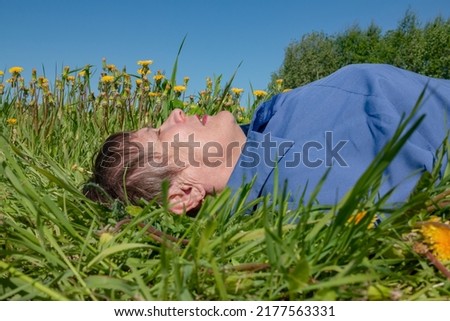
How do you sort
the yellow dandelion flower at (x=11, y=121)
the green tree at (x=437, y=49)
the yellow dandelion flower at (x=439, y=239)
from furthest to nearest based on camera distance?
the green tree at (x=437, y=49), the yellow dandelion flower at (x=11, y=121), the yellow dandelion flower at (x=439, y=239)

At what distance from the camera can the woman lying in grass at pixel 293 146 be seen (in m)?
1.71

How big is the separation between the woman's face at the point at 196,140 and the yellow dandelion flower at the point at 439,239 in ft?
3.01

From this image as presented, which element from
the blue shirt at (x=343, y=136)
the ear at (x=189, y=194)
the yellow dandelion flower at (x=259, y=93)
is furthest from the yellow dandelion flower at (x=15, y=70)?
the ear at (x=189, y=194)

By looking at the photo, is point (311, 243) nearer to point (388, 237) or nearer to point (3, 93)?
point (388, 237)

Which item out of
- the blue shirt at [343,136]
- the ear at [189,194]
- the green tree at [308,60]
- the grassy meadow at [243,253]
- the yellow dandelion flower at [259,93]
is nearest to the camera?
the grassy meadow at [243,253]

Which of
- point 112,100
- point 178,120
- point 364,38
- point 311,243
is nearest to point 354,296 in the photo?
point 311,243

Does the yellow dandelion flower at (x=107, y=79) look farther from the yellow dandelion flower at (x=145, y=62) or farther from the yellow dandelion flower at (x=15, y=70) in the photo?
the yellow dandelion flower at (x=15, y=70)

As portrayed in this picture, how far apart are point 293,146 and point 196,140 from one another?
13.2 inches

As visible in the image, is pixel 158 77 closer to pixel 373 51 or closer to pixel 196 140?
pixel 196 140

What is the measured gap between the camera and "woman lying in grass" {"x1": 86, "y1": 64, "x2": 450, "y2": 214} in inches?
67.2

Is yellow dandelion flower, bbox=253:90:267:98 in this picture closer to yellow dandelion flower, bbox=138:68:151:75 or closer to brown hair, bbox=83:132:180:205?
yellow dandelion flower, bbox=138:68:151:75

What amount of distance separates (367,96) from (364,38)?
2998 centimetres
